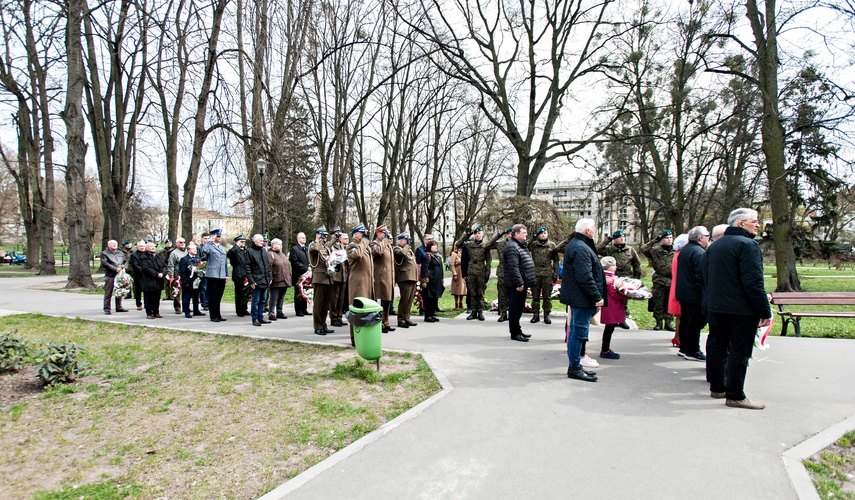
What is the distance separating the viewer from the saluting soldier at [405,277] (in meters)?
9.91

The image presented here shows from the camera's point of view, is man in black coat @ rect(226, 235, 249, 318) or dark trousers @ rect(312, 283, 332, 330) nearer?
dark trousers @ rect(312, 283, 332, 330)

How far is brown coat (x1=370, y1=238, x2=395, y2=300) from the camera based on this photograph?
931cm

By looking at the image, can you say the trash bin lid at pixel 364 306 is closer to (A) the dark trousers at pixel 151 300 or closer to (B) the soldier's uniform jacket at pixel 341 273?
(B) the soldier's uniform jacket at pixel 341 273

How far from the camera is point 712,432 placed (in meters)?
4.33

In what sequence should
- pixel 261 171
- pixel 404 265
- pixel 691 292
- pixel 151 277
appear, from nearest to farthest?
pixel 691 292 → pixel 404 265 → pixel 151 277 → pixel 261 171

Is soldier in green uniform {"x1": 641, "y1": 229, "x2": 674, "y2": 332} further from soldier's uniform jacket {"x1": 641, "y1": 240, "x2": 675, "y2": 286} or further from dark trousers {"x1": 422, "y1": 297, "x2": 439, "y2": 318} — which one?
dark trousers {"x1": 422, "y1": 297, "x2": 439, "y2": 318}

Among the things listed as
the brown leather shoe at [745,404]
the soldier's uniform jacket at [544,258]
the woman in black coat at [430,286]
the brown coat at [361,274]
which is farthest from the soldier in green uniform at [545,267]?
the brown leather shoe at [745,404]

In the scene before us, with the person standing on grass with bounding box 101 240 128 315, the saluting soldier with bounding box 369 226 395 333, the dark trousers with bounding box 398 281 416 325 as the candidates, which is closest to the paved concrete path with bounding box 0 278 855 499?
the saluting soldier with bounding box 369 226 395 333

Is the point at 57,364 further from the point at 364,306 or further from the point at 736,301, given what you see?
the point at 736,301

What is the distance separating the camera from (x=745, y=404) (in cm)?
496

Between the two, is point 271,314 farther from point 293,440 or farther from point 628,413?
point 628,413

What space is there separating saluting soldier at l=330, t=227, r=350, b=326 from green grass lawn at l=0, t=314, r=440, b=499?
2.01 m

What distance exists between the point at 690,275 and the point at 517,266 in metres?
2.74

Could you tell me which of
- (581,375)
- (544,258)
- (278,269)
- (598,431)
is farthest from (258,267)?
(598,431)
